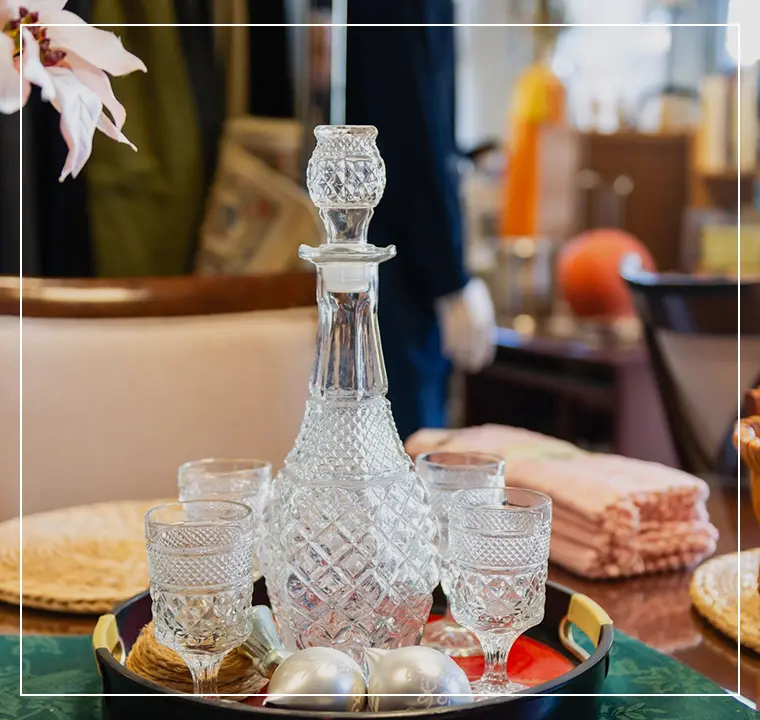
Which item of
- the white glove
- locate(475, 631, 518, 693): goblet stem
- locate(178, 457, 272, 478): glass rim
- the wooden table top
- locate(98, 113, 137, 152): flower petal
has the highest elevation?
locate(98, 113, 137, 152): flower petal

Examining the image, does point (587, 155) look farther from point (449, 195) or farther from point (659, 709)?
point (659, 709)

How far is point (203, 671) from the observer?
1.78 ft

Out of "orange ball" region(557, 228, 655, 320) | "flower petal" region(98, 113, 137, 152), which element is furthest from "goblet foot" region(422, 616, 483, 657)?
"orange ball" region(557, 228, 655, 320)

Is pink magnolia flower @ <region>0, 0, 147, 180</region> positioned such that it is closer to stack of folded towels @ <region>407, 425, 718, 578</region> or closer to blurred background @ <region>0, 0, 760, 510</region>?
blurred background @ <region>0, 0, 760, 510</region>

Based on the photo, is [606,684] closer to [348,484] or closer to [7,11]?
[348,484]

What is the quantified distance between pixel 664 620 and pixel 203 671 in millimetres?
323

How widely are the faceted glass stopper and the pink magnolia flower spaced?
0.40 feet

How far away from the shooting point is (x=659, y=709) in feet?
1.86

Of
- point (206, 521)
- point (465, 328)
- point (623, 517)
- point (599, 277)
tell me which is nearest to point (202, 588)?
point (206, 521)

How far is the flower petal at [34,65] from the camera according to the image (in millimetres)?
583

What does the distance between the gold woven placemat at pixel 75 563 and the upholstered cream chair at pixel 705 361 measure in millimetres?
753

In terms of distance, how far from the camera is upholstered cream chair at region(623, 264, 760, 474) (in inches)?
51.9

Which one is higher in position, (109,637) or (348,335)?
(348,335)

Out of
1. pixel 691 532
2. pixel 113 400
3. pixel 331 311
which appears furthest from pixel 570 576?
pixel 113 400
